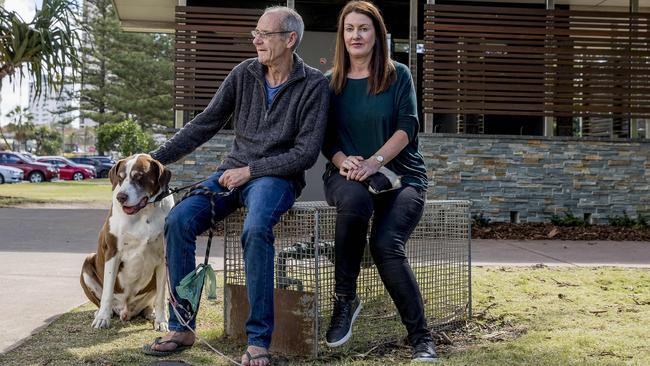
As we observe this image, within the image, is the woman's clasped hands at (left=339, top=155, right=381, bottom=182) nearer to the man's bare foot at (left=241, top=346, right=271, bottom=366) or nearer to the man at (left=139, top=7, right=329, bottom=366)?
the man at (left=139, top=7, right=329, bottom=366)

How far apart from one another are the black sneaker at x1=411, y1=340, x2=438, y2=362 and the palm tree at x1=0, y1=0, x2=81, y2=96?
1301 cm

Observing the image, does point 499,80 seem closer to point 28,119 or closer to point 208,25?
point 208,25

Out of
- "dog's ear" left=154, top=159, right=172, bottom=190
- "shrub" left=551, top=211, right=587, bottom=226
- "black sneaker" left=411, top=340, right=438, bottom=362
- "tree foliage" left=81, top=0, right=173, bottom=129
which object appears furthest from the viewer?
"tree foliage" left=81, top=0, right=173, bottom=129

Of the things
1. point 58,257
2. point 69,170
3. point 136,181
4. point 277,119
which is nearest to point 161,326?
point 136,181

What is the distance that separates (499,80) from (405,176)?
23.0ft

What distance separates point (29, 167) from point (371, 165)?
3255 cm

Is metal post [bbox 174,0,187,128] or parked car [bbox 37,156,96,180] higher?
metal post [bbox 174,0,187,128]

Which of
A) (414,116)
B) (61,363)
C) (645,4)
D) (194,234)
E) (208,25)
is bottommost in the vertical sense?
(61,363)

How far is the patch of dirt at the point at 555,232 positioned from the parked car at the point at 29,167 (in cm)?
2773

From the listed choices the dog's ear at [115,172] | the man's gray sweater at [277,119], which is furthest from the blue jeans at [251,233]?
the dog's ear at [115,172]

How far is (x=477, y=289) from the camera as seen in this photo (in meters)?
5.73

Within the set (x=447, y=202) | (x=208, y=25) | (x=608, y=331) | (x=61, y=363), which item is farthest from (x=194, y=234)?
(x=208, y=25)

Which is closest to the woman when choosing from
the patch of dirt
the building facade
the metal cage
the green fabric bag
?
the metal cage

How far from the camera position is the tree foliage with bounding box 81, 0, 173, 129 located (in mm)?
43375
